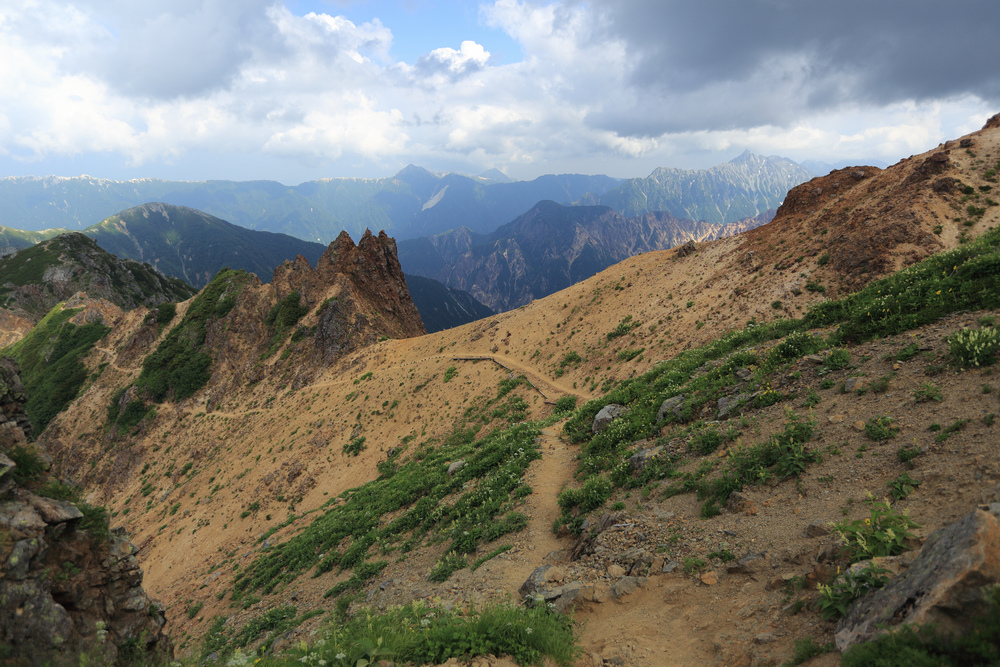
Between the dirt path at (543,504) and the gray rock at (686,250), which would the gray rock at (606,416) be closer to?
the dirt path at (543,504)

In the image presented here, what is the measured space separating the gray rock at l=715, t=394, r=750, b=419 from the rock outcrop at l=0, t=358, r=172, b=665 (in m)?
15.3

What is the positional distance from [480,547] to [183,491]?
39326 millimetres

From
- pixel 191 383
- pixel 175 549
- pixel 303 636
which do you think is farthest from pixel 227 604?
pixel 191 383

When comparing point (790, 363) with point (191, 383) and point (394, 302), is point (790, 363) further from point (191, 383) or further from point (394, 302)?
point (191, 383)

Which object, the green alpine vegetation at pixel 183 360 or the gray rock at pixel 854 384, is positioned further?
the green alpine vegetation at pixel 183 360

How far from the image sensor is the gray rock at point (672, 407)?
12.9m

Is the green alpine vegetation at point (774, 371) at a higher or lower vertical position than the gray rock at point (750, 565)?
higher

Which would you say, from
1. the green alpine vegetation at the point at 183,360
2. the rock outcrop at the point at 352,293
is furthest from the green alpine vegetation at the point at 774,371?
the green alpine vegetation at the point at 183,360

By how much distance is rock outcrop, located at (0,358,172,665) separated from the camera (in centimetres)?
748

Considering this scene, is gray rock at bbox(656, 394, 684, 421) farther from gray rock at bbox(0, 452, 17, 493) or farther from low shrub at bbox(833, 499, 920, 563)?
gray rock at bbox(0, 452, 17, 493)

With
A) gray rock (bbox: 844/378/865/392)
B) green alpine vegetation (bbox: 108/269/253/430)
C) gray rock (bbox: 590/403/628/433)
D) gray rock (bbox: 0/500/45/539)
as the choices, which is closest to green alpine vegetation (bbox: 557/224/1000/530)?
gray rock (bbox: 590/403/628/433)

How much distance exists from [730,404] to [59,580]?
16790mm

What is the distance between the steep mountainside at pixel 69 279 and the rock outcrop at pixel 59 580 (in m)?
117

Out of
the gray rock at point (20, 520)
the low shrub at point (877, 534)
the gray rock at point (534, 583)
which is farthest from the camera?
the gray rock at point (534, 583)
